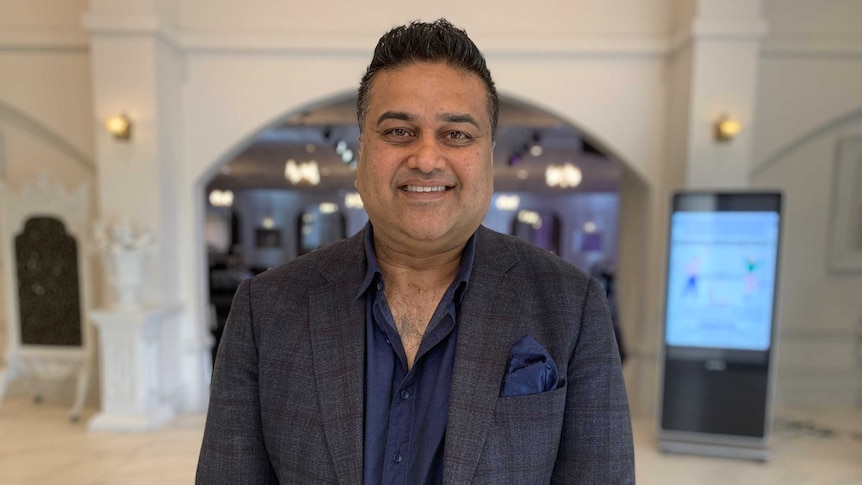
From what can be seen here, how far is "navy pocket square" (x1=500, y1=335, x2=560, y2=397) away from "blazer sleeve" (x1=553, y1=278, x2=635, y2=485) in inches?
2.5

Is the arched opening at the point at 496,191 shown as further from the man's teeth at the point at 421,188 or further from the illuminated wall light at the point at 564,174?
the man's teeth at the point at 421,188

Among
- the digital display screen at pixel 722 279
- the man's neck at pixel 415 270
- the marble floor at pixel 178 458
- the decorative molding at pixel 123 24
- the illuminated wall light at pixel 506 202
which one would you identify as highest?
the decorative molding at pixel 123 24

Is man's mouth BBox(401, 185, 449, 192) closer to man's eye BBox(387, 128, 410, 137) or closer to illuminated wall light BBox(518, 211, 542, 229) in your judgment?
man's eye BBox(387, 128, 410, 137)

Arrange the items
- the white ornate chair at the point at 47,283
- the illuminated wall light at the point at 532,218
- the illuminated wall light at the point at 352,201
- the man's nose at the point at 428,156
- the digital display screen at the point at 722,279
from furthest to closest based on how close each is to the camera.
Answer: the illuminated wall light at the point at 532,218
the illuminated wall light at the point at 352,201
the white ornate chair at the point at 47,283
the digital display screen at the point at 722,279
the man's nose at the point at 428,156

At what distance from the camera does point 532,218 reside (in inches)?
649

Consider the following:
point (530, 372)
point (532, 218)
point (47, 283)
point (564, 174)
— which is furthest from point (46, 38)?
point (532, 218)

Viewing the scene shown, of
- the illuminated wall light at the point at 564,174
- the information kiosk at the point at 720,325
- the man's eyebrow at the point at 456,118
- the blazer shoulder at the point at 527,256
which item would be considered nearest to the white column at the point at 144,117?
the blazer shoulder at the point at 527,256

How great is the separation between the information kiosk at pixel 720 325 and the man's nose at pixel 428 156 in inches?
121

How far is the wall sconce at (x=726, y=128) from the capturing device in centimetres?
391

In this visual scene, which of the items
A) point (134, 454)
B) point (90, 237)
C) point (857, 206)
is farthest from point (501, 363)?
point (857, 206)

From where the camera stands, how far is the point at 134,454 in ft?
11.5

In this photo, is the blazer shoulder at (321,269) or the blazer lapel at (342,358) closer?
the blazer lapel at (342,358)

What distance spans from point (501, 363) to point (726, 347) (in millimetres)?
3199

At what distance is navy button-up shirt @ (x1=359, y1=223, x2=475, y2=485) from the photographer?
987 millimetres
